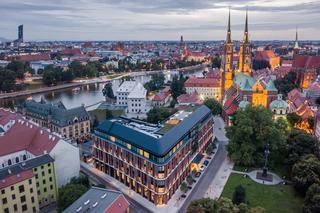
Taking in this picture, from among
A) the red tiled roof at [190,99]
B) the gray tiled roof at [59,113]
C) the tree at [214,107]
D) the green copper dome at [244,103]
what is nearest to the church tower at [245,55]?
the red tiled roof at [190,99]

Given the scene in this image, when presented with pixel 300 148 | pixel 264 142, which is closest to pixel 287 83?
pixel 264 142

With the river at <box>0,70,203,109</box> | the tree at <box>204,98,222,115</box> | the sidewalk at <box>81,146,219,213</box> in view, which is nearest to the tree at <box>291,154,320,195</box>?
the sidewalk at <box>81,146,219,213</box>

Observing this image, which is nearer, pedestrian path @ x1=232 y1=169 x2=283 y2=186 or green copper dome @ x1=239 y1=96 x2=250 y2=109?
pedestrian path @ x1=232 y1=169 x2=283 y2=186

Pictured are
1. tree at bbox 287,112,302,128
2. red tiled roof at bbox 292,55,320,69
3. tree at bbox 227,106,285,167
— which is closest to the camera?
tree at bbox 227,106,285,167

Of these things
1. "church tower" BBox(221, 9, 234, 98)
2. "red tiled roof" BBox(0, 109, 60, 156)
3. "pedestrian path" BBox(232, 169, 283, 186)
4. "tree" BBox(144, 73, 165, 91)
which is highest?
"church tower" BBox(221, 9, 234, 98)

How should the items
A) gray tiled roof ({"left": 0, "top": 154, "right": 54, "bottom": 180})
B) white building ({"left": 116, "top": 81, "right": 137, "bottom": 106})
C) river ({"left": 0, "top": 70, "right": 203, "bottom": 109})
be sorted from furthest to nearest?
river ({"left": 0, "top": 70, "right": 203, "bottom": 109}) < white building ({"left": 116, "top": 81, "right": 137, "bottom": 106}) < gray tiled roof ({"left": 0, "top": 154, "right": 54, "bottom": 180})

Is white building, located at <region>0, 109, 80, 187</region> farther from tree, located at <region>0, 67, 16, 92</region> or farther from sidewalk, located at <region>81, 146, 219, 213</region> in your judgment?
tree, located at <region>0, 67, 16, 92</region>

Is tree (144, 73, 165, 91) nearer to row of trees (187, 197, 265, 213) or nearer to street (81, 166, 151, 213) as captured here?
street (81, 166, 151, 213)

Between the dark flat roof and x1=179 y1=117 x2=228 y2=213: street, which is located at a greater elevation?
the dark flat roof

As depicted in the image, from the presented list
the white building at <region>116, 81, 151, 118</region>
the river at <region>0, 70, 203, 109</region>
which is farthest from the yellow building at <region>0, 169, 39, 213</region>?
the river at <region>0, 70, 203, 109</region>
